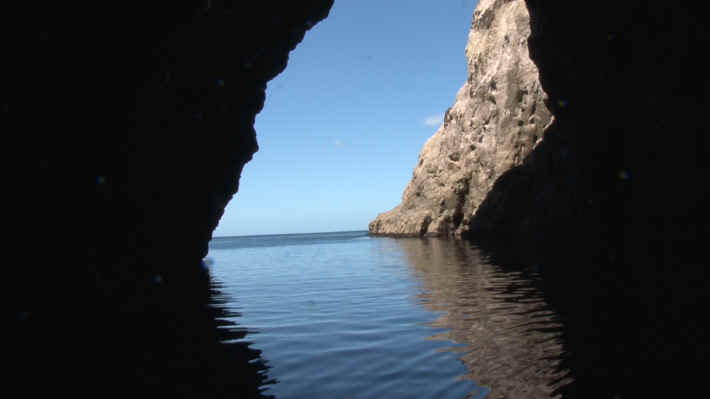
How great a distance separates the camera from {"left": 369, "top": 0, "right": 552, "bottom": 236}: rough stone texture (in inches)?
1901

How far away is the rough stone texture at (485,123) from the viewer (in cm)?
4828

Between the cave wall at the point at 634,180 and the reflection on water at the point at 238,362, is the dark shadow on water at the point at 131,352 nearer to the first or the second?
the reflection on water at the point at 238,362

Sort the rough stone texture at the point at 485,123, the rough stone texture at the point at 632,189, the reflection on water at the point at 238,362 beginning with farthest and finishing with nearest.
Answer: the rough stone texture at the point at 485,123, the rough stone texture at the point at 632,189, the reflection on water at the point at 238,362

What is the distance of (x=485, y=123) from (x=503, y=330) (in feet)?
160

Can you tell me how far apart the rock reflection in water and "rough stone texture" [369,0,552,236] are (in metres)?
34.6

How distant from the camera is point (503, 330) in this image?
29.0ft

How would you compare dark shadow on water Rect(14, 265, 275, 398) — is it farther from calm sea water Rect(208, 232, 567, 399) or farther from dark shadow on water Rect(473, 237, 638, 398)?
dark shadow on water Rect(473, 237, 638, 398)

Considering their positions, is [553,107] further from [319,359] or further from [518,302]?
[319,359]

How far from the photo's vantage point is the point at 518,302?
38.3 feet

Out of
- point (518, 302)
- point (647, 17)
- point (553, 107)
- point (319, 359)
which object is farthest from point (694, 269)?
point (553, 107)

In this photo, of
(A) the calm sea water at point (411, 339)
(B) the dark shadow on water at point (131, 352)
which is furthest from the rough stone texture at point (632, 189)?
(B) the dark shadow on water at point (131, 352)

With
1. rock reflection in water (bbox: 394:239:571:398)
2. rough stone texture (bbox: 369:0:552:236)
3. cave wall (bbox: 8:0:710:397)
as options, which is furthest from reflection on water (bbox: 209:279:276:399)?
rough stone texture (bbox: 369:0:552:236)

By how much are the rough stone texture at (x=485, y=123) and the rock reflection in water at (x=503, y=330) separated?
3464 centimetres

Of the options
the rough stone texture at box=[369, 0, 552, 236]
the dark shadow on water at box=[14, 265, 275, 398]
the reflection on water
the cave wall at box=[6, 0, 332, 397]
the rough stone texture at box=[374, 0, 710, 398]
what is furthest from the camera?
the rough stone texture at box=[369, 0, 552, 236]
